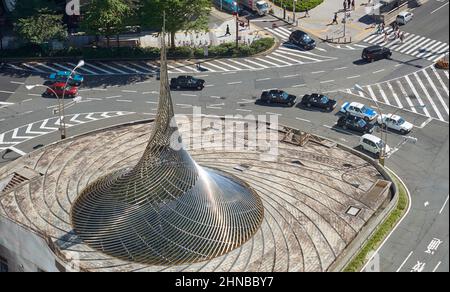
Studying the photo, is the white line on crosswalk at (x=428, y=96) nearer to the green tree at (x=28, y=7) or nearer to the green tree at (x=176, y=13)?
the green tree at (x=176, y=13)

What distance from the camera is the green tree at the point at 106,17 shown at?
124m

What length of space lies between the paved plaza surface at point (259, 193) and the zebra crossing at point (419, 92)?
1998 cm

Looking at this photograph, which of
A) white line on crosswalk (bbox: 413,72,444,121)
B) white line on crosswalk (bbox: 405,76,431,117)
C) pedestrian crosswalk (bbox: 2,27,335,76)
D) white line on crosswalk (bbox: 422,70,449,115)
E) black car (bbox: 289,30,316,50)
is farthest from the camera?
black car (bbox: 289,30,316,50)

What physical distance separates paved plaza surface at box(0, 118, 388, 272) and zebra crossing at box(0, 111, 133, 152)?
30.9 feet

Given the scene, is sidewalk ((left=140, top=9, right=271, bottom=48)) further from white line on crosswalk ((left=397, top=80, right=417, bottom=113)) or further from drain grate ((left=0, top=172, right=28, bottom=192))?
drain grate ((left=0, top=172, right=28, bottom=192))

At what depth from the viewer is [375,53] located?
126m

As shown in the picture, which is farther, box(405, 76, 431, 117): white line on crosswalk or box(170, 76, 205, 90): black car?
box(170, 76, 205, 90): black car

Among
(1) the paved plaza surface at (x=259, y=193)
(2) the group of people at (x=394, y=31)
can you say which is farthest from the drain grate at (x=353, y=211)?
(2) the group of people at (x=394, y=31)

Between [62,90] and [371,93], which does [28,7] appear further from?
[371,93]

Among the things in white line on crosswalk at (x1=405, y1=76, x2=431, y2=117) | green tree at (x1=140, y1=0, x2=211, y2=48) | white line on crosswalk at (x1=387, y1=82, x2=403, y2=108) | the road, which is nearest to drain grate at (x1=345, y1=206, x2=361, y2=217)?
the road

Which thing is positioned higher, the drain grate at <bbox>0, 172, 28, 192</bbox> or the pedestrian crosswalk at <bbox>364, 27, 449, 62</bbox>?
the pedestrian crosswalk at <bbox>364, 27, 449, 62</bbox>

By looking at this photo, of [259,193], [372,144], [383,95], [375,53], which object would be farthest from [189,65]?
[259,193]

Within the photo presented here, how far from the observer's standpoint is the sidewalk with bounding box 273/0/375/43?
135 meters
